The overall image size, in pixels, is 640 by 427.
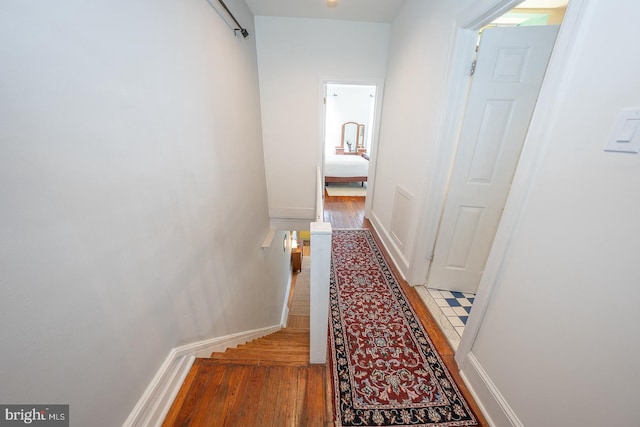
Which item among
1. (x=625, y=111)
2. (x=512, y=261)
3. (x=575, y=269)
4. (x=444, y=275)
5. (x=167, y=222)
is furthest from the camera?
(x=444, y=275)

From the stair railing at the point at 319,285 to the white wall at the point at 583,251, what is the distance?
85cm

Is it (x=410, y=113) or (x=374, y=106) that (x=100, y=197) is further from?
(x=374, y=106)

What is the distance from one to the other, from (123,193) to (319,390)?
4.43 ft

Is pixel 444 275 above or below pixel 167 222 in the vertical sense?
below

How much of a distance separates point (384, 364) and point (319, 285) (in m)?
0.75

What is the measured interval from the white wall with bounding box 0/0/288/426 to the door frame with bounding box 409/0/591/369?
1618mm

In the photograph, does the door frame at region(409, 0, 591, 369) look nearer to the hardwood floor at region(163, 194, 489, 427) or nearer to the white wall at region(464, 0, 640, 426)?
the white wall at region(464, 0, 640, 426)

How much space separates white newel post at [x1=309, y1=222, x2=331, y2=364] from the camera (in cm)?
105

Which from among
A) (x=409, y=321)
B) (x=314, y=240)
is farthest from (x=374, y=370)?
(x=314, y=240)

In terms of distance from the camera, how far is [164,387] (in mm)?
1059

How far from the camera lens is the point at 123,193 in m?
0.86

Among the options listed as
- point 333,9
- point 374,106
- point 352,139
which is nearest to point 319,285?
point 374,106

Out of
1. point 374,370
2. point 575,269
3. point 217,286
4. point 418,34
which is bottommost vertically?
point 374,370

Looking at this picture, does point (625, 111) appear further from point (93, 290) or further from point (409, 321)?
point (93, 290)
